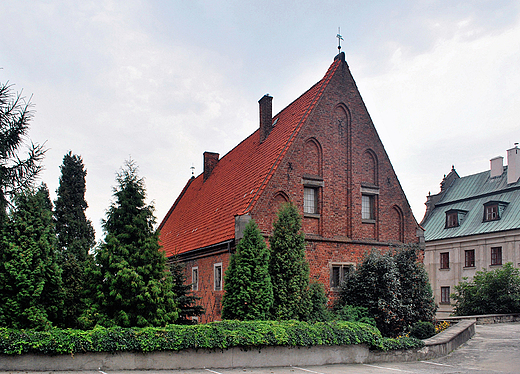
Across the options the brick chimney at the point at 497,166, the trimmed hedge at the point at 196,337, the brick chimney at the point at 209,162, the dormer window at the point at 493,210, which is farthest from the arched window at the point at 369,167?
the brick chimney at the point at 497,166

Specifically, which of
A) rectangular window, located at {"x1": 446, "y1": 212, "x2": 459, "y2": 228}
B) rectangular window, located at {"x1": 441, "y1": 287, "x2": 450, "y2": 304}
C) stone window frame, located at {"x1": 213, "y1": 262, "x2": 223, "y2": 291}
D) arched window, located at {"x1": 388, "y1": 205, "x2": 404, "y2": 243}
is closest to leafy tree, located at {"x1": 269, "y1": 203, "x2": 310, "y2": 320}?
stone window frame, located at {"x1": 213, "y1": 262, "x2": 223, "y2": 291}

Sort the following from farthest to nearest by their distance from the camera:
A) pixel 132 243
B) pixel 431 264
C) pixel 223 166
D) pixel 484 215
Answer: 1. pixel 431 264
2. pixel 484 215
3. pixel 223 166
4. pixel 132 243

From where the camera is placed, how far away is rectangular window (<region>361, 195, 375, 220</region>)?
20.4 meters

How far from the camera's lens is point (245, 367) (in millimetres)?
12109

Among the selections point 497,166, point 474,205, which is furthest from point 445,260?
point 497,166

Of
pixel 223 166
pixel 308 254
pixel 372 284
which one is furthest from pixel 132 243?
pixel 223 166

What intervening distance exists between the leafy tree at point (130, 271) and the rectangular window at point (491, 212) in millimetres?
30163

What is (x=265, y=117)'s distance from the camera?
2230 cm

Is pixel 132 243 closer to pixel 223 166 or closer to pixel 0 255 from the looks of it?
pixel 0 255

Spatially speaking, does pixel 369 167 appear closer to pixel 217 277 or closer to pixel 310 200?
pixel 310 200

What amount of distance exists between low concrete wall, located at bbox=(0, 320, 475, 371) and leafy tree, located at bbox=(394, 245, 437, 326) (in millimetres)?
2240

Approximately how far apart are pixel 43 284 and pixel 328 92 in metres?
13.4

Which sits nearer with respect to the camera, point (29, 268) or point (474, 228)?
point (29, 268)

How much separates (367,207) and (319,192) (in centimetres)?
284
